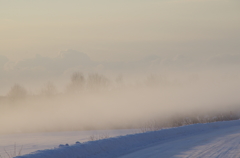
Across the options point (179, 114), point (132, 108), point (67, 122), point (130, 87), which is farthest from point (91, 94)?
point (179, 114)

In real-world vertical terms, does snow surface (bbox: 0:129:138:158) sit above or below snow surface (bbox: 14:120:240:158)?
above

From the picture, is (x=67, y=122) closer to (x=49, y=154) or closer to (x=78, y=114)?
(x=78, y=114)

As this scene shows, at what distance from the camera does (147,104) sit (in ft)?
200

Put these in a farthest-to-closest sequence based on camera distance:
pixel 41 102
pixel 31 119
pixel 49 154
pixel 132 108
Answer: pixel 41 102, pixel 132 108, pixel 31 119, pixel 49 154

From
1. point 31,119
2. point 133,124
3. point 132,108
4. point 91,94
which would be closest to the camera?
point 133,124

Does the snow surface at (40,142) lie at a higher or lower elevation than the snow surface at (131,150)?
higher

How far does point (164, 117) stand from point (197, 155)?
1151 inches

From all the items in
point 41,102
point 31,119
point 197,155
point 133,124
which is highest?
point 41,102

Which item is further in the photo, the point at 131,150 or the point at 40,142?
the point at 40,142

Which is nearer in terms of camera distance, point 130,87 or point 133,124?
point 133,124

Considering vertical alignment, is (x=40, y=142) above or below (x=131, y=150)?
above

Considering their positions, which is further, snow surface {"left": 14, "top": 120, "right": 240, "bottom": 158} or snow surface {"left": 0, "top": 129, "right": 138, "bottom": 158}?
snow surface {"left": 0, "top": 129, "right": 138, "bottom": 158}

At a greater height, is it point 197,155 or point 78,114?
point 78,114

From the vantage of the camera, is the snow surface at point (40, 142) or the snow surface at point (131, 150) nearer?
the snow surface at point (131, 150)
